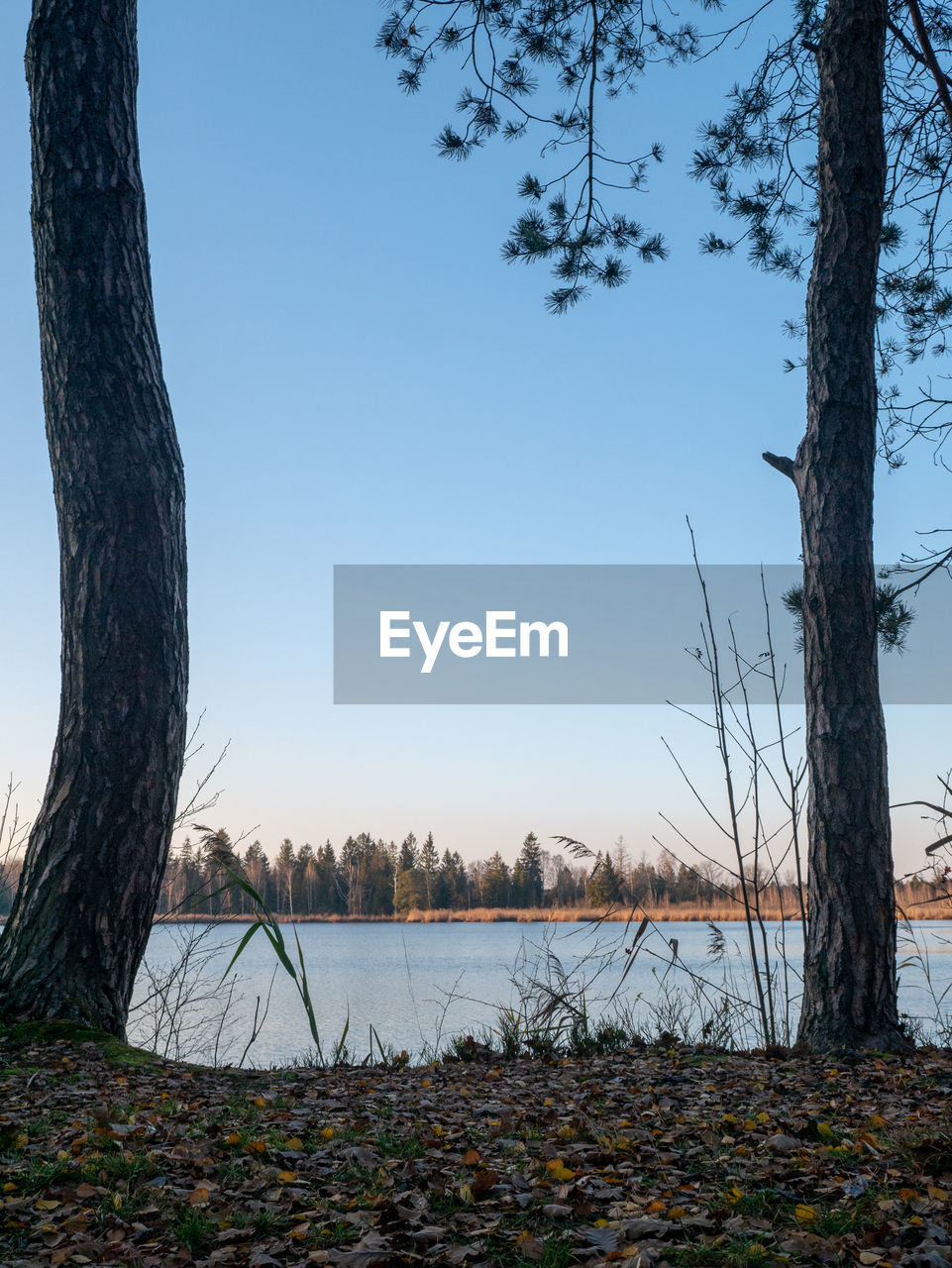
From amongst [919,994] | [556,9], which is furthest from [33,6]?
[919,994]

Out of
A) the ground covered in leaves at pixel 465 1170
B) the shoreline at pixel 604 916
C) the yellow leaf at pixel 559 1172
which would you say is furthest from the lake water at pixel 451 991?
the yellow leaf at pixel 559 1172

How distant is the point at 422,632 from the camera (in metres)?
8.91

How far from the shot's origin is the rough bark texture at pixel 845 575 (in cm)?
400

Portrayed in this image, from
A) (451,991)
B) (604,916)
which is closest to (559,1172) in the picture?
(604,916)

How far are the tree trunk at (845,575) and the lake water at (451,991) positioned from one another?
420mm

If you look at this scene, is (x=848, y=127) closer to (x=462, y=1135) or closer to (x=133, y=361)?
(x=133, y=361)

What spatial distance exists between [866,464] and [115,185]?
3.62 m

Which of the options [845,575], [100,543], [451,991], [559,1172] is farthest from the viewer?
[451,991]

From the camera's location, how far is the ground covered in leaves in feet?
6.04

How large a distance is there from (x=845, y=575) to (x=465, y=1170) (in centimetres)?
307

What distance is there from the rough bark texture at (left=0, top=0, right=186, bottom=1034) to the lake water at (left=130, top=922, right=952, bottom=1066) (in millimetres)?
973

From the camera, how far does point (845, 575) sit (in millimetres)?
4270

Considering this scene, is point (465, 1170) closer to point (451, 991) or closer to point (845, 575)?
point (845, 575)

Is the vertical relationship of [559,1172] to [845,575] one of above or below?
below
